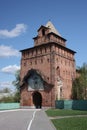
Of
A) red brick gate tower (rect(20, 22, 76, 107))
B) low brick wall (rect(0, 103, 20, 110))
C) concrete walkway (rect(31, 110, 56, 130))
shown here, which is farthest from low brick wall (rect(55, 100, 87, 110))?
concrete walkway (rect(31, 110, 56, 130))

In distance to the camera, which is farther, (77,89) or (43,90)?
(77,89)

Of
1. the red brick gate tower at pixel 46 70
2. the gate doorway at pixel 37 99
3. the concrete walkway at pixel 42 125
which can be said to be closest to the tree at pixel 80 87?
the red brick gate tower at pixel 46 70

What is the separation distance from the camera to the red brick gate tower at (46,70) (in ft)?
156

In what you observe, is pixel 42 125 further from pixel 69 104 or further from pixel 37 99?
pixel 37 99

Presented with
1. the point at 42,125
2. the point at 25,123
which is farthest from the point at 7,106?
the point at 42,125

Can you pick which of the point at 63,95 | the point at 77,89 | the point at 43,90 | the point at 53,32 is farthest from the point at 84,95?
the point at 53,32

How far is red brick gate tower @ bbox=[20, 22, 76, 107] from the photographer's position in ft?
156

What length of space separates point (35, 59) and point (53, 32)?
287 inches

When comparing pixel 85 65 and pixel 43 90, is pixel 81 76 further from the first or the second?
pixel 43 90

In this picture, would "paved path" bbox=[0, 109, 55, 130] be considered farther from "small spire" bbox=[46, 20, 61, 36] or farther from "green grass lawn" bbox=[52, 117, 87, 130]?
"small spire" bbox=[46, 20, 61, 36]

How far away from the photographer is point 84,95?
53.9 metres

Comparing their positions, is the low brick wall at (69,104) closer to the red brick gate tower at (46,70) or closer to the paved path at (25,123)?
the red brick gate tower at (46,70)

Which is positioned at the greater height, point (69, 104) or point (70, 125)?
point (69, 104)

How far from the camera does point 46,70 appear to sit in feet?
160
